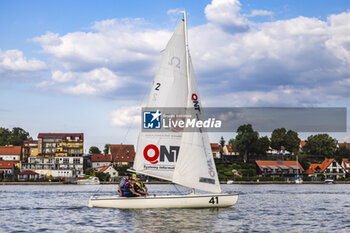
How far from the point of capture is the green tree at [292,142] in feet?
561

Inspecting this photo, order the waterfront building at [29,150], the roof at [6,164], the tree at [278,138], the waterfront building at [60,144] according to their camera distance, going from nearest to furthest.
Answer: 1. the roof at [6,164]
2. the waterfront building at [60,144]
3. the waterfront building at [29,150]
4. the tree at [278,138]

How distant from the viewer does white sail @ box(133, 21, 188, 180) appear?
32.3 m

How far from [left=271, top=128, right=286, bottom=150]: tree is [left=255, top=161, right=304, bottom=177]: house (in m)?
24.3

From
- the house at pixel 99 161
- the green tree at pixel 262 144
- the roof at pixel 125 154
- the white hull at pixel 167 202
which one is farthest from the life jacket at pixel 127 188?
the green tree at pixel 262 144

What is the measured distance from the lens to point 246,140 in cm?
16100

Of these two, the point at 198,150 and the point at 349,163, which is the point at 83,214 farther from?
the point at 349,163

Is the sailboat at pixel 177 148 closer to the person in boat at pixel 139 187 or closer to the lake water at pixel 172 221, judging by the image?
the person in boat at pixel 139 187

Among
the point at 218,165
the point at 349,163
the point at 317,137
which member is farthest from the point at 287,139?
the point at 218,165

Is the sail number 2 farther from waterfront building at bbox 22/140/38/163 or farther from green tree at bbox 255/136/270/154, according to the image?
waterfront building at bbox 22/140/38/163

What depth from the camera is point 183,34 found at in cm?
3219

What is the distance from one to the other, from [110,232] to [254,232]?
7.39 m

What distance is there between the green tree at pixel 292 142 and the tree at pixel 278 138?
136 cm

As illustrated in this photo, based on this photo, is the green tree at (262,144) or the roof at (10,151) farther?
the green tree at (262,144)

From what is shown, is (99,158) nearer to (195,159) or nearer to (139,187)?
(139,187)
